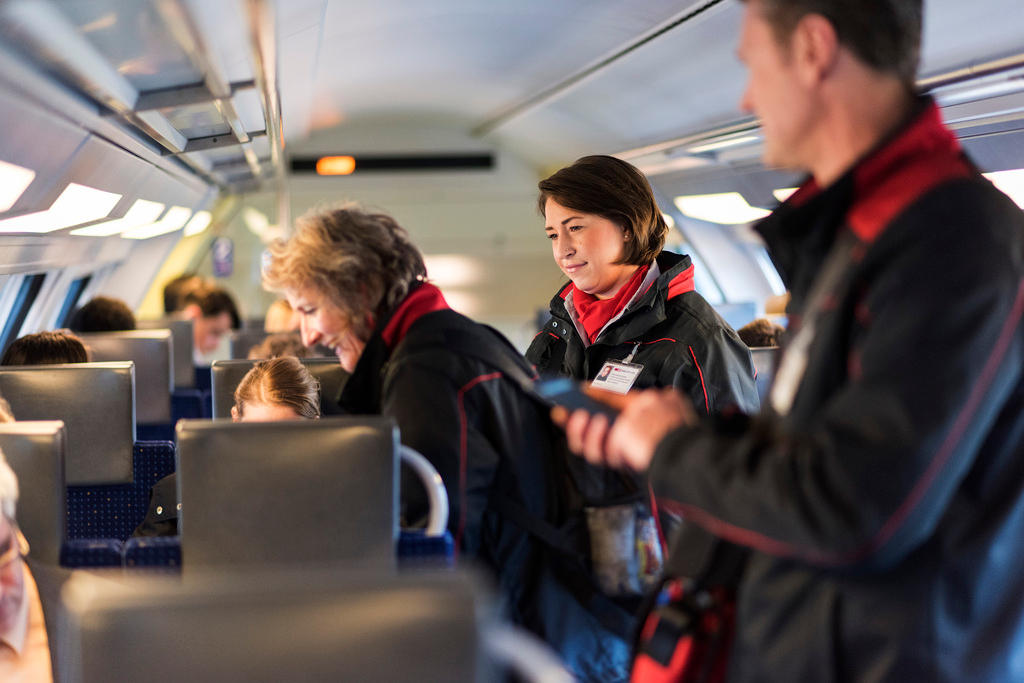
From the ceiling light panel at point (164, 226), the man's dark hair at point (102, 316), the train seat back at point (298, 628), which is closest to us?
the train seat back at point (298, 628)

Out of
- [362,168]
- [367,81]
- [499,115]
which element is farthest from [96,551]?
[362,168]

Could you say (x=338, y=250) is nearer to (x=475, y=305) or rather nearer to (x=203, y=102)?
(x=203, y=102)

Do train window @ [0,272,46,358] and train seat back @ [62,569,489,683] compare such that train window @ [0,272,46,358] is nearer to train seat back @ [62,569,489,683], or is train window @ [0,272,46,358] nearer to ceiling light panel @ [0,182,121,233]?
ceiling light panel @ [0,182,121,233]

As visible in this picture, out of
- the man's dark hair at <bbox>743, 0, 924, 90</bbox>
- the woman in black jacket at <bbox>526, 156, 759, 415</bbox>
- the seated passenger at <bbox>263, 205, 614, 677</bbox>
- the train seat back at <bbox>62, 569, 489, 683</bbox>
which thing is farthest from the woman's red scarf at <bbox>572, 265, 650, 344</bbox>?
the train seat back at <bbox>62, 569, 489, 683</bbox>

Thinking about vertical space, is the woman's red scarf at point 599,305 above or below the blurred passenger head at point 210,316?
above

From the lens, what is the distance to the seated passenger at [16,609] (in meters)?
2.25

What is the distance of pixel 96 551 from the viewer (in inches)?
97.1

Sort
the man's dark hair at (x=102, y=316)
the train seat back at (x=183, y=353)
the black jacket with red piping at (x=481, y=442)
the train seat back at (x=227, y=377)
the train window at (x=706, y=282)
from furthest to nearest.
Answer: the train window at (x=706, y=282) < the train seat back at (x=183, y=353) < the man's dark hair at (x=102, y=316) < the train seat back at (x=227, y=377) < the black jacket with red piping at (x=481, y=442)

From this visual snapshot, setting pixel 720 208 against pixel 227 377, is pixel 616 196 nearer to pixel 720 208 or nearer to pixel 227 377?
pixel 227 377

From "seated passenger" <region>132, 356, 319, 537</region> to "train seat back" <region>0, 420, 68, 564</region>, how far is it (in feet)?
2.69

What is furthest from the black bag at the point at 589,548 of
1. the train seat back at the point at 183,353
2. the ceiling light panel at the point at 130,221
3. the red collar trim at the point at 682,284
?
the train seat back at the point at 183,353

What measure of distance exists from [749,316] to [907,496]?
715 centimetres

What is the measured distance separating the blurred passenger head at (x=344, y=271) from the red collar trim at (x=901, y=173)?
1.32 meters

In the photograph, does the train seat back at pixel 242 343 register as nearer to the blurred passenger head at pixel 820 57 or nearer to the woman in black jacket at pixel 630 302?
the woman in black jacket at pixel 630 302
